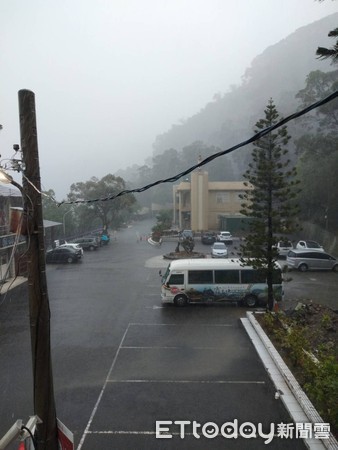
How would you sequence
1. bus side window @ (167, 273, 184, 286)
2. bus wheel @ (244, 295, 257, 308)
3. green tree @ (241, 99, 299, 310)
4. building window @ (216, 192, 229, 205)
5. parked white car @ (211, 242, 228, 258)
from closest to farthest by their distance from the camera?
green tree @ (241, 99, 299, 310) < bus wheel @ (244, 295, 257, 308) < bus side window @ (167, 273, 184, 286) < parked white car @ (211, 242, 228, 258) < building window @ (216, 192, 229, 205)

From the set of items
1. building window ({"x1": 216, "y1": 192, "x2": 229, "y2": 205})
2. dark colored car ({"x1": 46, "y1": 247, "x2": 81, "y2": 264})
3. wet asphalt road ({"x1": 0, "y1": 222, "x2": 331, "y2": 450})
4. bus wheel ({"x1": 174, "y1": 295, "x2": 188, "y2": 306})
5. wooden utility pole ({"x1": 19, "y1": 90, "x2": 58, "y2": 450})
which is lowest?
wet asphalt road ({"x1": 0, "y1": 222, "x2": 331, "y2": 450})

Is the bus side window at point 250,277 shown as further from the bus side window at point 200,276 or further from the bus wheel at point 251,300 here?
the bus side window at point 200,276

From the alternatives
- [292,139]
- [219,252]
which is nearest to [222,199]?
[219,252]

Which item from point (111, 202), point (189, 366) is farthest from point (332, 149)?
point (189, 366)

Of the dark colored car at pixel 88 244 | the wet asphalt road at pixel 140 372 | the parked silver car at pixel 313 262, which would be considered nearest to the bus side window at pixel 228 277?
the wet asphalt road at pixel 140 372

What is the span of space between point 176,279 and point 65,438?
485 inches

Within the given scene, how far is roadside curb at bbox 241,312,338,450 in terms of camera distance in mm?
6910

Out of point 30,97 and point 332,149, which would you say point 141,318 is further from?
point 332,149

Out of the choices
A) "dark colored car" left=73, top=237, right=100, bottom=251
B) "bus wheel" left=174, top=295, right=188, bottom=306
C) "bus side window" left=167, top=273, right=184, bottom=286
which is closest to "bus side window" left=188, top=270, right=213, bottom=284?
"bus side window" left=167, top=273, right=184, bottom=286

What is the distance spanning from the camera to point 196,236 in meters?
52.8

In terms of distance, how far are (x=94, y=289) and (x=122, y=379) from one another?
11.8m

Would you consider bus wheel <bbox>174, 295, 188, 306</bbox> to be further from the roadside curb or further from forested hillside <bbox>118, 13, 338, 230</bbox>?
forested hillside <bbox>118, 13, 338, 230</bbox>

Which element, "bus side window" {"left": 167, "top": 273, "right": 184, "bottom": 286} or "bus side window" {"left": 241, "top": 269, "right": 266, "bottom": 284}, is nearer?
"bus side window" {"left": 241, "top": 269, "right": 266, "bottom": 284}

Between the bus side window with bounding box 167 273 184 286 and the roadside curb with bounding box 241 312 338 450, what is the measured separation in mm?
4886
